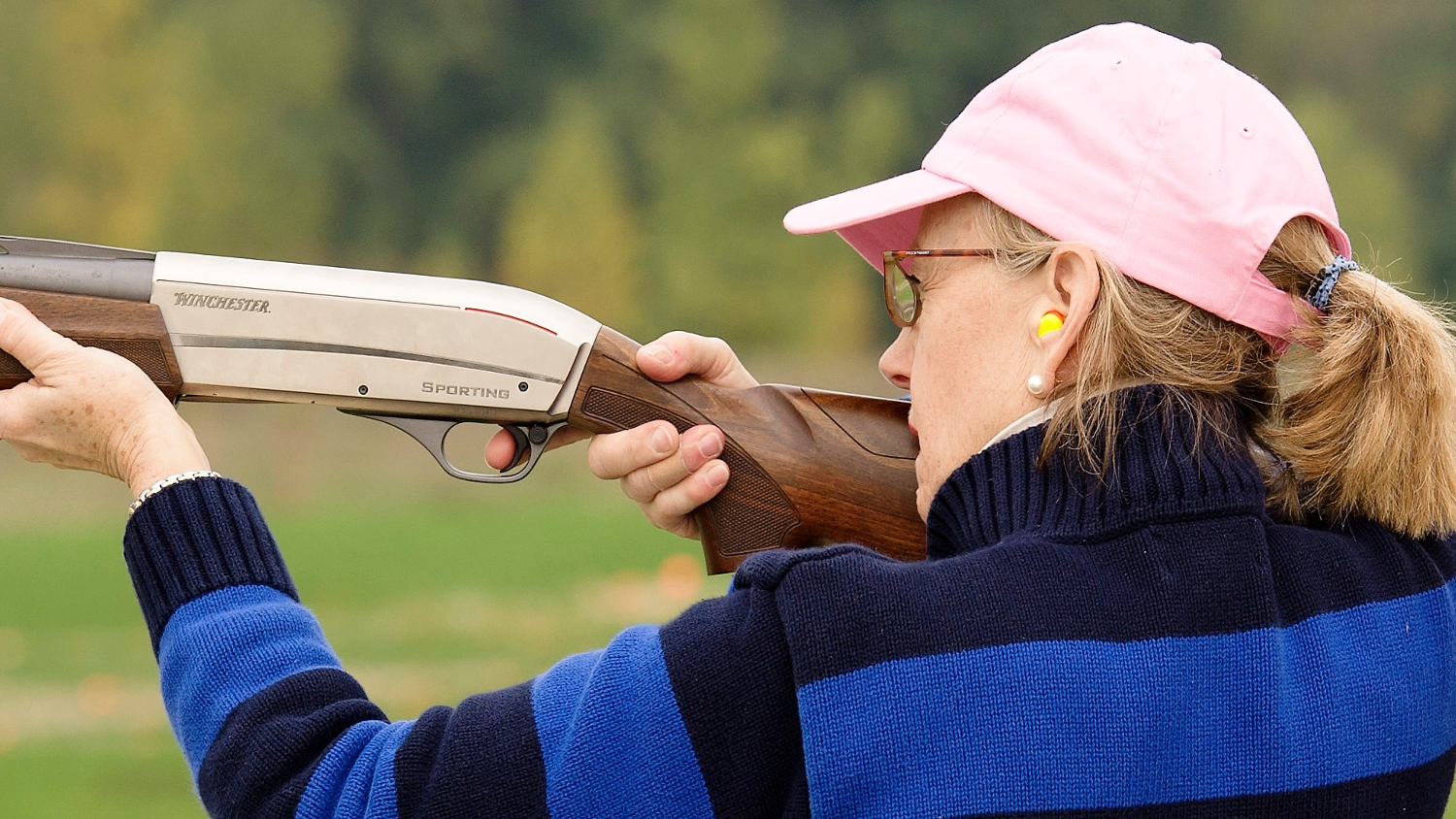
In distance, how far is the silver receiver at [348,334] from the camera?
2.64 m

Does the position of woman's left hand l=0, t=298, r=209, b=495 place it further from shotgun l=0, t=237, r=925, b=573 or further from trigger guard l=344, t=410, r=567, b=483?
trigger guard l=344, t=410, r=567, b=483

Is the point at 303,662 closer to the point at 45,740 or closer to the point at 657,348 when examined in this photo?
the point at 657,348

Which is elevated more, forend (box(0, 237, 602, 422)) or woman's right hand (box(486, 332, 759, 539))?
forend (box(0, 237, 602, 422))

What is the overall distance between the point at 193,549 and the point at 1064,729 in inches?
45.5

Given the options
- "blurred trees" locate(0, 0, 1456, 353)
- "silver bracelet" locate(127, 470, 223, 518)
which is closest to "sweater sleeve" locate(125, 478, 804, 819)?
"silver bracelet" locate(127, 470, 223, 518)

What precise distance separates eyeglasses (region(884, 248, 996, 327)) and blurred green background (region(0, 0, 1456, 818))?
1689 cm

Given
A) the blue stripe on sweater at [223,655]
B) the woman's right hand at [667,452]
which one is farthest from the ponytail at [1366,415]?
the blue stripe on sweater at [223,655]

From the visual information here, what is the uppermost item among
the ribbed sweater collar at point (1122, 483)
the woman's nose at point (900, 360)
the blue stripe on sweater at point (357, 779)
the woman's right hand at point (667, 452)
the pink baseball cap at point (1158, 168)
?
the pink baseball cap at point (1158, 168)

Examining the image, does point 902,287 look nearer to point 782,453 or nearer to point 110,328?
point 782,453

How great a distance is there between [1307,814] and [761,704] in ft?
2.20

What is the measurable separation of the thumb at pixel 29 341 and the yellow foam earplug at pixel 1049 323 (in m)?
1.53

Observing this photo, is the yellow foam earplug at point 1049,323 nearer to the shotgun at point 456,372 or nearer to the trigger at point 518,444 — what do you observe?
the shotgun at point 456,372

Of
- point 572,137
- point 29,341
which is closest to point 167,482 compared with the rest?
point 29,341

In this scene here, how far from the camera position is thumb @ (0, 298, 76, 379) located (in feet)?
8.19
